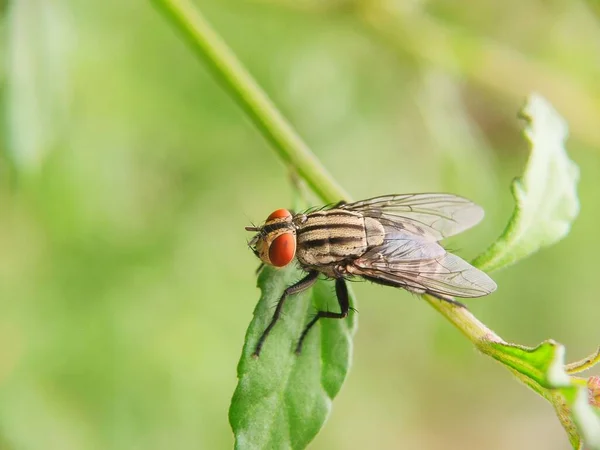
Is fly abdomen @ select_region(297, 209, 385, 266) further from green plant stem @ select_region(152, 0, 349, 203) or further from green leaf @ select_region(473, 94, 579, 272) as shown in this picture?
green leaf @ select_region(473, 94, 579, 272)

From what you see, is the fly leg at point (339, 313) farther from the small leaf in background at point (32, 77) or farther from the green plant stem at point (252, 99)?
the small leaf in background at point (32, 77)

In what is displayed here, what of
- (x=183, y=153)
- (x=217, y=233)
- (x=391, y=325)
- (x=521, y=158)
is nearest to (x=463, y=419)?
(x=391, y=325)

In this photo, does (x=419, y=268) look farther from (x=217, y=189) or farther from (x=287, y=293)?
(x=217, y=189)

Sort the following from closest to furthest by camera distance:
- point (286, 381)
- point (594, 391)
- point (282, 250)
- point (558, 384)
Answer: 1. point (558, 384)
2. point (594, 391)
3. point (286, 381)
4. point (282, 250)

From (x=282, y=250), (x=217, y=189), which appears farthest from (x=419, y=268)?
(x=217, y=189)

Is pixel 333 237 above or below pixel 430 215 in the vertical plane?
below

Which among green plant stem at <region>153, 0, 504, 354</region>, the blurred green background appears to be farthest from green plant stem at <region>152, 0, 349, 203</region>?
the blurred green background
